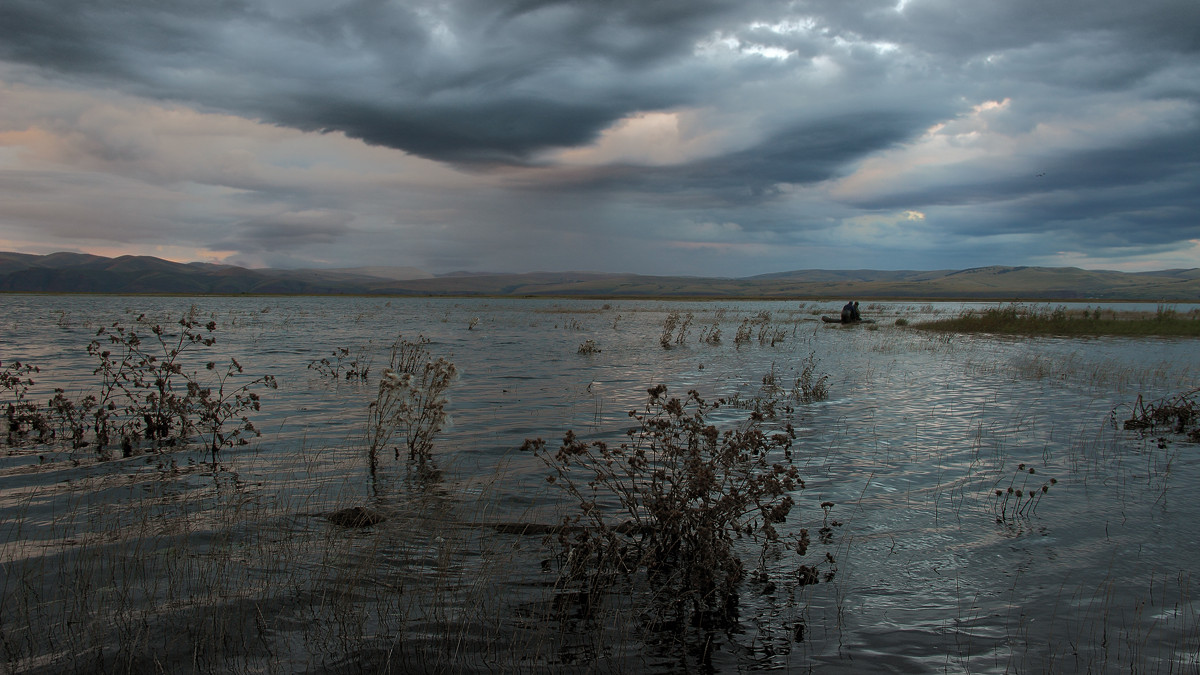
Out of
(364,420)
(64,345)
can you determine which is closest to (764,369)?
(364,420)

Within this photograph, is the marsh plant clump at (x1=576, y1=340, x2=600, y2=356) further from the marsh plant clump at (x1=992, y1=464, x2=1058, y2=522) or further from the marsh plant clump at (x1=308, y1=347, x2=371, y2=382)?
the marsh plant clump at (x1=992, y1=464, x2=1058, y2=522)

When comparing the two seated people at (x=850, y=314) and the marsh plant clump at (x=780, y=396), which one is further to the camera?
the two seated people at (x=850, y=314)

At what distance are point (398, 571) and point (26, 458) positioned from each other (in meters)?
7.43

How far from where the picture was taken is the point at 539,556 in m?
6.09

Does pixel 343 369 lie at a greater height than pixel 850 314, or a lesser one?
lesser

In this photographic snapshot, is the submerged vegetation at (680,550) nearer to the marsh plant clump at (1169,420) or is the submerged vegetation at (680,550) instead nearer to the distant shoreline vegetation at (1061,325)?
the marsh plant clump at (1169,420)

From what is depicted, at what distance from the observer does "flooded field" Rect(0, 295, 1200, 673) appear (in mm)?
4391

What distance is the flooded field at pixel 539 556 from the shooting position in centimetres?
439

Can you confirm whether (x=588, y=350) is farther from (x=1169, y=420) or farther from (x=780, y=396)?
(x=1169, y=420)

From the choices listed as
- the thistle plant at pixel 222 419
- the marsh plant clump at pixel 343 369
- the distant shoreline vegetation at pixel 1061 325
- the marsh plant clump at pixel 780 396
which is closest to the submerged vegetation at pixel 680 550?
the thistle plant at pixel 222 419

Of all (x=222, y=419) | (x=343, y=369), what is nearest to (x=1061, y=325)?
(x=343, y=369)

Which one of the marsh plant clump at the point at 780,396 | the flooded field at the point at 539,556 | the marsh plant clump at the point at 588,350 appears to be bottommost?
the flooded field at the point at 539,556

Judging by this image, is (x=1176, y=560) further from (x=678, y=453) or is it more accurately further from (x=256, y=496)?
(x=256, y=496)

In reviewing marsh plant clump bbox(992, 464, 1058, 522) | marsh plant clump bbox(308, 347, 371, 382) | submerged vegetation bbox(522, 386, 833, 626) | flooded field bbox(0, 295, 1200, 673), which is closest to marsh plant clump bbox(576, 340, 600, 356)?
marsh plant clump bbox(308, 347, 371, 382)
